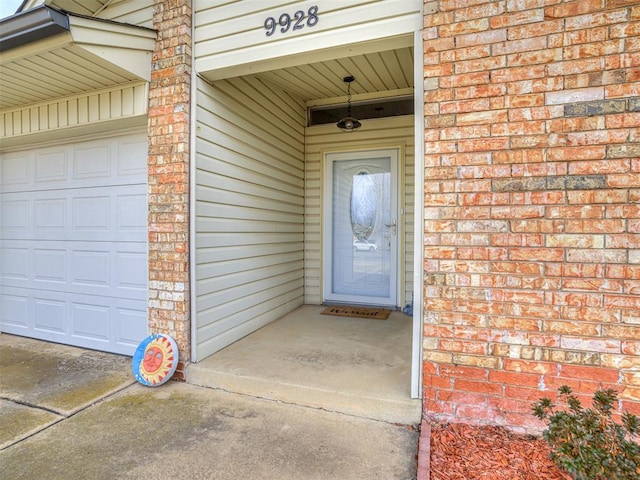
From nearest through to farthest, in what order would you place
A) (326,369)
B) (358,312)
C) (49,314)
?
(326,369), (49,314), (358,312)

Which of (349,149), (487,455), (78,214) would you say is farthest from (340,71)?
(487,455)

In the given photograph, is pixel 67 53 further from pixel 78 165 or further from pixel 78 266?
pixel 78 266

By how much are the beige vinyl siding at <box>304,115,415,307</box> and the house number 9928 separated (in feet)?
6.70

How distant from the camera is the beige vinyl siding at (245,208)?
291 centimetres

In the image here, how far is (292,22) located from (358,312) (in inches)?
120

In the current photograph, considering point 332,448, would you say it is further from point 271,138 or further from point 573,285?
point 271,138

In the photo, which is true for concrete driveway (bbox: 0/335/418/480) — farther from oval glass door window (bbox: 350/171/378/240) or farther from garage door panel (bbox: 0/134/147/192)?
oval glass door window (bbox: 350/171/378/240)

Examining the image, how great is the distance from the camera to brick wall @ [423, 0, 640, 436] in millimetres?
1841

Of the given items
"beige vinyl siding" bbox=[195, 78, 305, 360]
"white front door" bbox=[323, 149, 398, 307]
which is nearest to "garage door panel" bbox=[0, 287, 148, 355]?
"beige vinyl siding" bbox=[195, 78, 305, 360]

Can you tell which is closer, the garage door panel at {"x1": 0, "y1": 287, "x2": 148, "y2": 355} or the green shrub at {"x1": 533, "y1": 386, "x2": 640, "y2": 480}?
the green shrub at {"x1": 533, "y1": 386, "x2": 640, "y2": 480}

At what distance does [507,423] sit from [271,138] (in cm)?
327

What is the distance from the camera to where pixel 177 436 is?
2053 mm

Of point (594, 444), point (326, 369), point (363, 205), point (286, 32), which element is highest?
point (286, 32)

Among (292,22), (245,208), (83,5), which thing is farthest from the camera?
(245,208)
